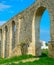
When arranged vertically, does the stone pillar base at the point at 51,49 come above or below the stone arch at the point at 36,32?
below

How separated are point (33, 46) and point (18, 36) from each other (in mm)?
3590

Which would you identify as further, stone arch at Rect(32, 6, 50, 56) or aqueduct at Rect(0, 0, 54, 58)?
stone arch at Rect(32, 6, 50, 56)

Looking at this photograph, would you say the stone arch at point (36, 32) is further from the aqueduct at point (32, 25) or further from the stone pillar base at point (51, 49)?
the stone pillar base at point (51, 49)

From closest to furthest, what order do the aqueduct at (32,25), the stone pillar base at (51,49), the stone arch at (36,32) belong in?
the stone pillar base at (51,49)
the aqueduct at (32,25)
the stone arch at (36,32)

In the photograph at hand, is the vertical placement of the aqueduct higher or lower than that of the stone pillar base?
higher

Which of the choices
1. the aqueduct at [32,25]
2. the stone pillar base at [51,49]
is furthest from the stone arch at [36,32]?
the stone pillar base at [51,49]

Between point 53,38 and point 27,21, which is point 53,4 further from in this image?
point 27,21

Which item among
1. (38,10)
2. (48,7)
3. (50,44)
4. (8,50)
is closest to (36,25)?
(38,10)

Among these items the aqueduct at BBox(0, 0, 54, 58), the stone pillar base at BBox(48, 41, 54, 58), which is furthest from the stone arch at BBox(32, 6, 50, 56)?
the stone pillar base at BBox(48, 41, 54, 58)

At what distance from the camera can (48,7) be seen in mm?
18641

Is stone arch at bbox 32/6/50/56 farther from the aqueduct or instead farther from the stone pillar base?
the stone pillar base

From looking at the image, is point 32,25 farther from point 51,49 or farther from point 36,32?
point 51,49

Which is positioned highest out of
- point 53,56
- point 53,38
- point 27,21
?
point 27,21

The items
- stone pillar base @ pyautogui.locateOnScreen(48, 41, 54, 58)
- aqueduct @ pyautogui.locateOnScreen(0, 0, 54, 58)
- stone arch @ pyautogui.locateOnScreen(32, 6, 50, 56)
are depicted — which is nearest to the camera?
stone pillar base @ pyautogui.locateOnScreen(48, 41, 54, 58)
